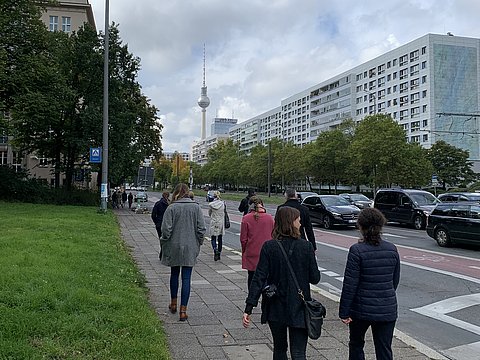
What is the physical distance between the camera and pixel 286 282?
3.82 m

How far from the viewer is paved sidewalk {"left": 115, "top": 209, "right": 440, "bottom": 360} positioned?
200 inches

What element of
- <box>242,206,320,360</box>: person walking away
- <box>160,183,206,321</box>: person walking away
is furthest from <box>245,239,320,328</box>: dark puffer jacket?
<box>160,183,206,321</box>: person walking away

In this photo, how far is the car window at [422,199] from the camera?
24141mm

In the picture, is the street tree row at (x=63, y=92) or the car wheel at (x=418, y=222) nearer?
the car wheel at (x=418, y=222)

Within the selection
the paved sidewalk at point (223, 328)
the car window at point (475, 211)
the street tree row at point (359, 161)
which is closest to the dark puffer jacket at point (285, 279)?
the paved sidewalk at point (223, 328)

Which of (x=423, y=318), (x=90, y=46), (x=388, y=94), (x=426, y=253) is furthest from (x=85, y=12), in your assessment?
(x=423, y=318)

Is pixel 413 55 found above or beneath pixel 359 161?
above

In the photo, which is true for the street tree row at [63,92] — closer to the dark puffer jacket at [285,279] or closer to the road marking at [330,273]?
the road marking at [330,273]

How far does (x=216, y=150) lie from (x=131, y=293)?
130m

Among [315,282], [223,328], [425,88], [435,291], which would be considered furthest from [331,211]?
[425,88]

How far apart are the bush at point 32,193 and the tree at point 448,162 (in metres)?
50.8

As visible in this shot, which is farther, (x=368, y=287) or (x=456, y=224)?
(x=456, y=224)

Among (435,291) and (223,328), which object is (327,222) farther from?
(223,328)

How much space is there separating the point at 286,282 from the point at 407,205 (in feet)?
71.9
